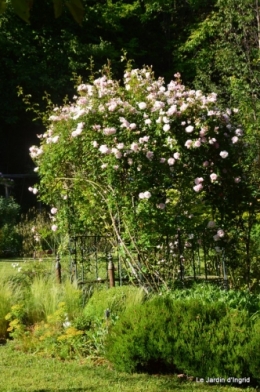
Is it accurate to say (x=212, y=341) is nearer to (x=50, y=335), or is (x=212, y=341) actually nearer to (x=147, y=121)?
(x=50, y=335)

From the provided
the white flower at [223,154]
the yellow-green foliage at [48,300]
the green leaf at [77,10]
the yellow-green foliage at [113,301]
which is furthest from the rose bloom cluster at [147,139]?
the green leaf at [77,10]

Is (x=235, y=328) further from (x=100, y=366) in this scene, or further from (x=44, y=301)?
(x=44, y=301)

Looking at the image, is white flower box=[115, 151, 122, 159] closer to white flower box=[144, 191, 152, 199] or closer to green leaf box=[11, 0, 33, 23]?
white flower box=[144, 191, 152, 199]

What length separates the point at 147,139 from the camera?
20.4ft

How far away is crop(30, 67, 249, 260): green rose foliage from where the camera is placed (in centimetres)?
624

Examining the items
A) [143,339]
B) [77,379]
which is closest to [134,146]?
[143,339]

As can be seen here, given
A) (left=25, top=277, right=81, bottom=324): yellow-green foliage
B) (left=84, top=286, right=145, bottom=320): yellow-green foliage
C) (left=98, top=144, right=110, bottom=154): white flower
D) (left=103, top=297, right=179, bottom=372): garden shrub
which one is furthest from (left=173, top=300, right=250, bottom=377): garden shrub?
(left=98, top=144, right=110, bottom=154): white flower

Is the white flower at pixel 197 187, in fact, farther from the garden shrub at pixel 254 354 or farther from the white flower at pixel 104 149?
the garden shrub at pixel 254 354

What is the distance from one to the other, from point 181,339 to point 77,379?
30.8 inches

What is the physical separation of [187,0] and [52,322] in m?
20.3

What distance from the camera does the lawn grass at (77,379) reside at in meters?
4.05

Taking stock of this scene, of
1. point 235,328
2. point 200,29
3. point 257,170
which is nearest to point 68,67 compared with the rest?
point 200,29

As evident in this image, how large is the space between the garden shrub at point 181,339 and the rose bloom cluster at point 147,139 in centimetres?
187

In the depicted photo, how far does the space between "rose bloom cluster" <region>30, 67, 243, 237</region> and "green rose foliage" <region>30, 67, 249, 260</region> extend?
10mm
